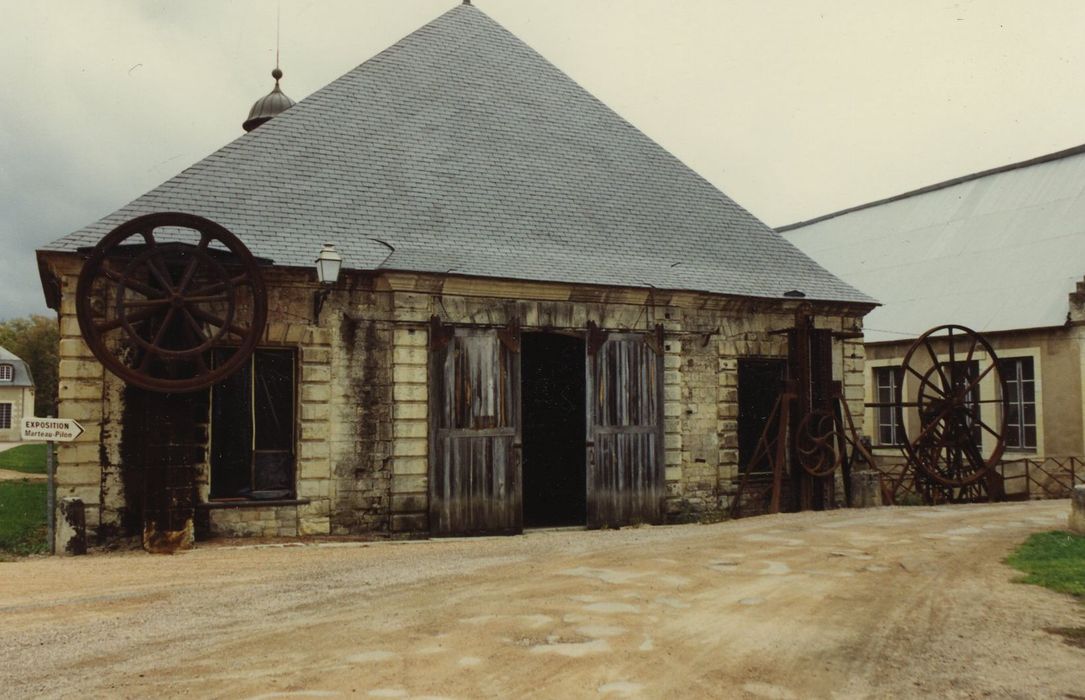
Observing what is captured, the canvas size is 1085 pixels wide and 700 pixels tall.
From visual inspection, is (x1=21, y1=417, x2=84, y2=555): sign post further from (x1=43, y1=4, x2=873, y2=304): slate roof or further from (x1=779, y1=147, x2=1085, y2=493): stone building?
(x1=779, y1=147, x2=1085, y2=493): stone building

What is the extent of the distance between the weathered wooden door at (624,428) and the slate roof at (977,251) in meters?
9.79

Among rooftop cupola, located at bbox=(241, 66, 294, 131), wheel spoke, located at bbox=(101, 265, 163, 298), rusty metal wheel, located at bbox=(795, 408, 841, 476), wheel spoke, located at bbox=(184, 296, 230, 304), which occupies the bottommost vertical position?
rusty metal wheel, located at bbox=(795, 408, 841, 476)

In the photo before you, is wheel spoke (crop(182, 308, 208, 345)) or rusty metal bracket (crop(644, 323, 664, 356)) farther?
rusty metal bracket (crop(644, 323, 664, 356))

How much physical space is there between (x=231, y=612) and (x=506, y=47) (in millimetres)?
11538

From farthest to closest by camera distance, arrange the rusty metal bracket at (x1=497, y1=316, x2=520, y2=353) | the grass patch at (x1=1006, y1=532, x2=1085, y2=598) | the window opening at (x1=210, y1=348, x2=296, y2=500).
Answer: the rusty metal bracket at (x1=497, y1=316, x2=520, y2=353) < the window opening at (x1=210, y1=348, x2=296, y2=500) < the grass patch at (x1=1006, y1=532, x2=1085, y2=598)

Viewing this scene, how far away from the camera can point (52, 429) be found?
902cm

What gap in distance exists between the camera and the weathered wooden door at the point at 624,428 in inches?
465

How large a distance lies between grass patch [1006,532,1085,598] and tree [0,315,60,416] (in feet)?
182

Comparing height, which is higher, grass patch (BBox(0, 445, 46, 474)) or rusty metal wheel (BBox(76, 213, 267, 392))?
rusty metal wheel (BBox(76, 213, 267, 392))

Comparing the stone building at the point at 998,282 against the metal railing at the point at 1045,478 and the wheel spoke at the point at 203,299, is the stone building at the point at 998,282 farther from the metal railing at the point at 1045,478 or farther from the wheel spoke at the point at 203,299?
the wheel spoke at the point at 203,299

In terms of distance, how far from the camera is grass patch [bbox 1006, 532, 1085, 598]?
285 inches

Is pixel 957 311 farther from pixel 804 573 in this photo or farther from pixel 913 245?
pixel 804 573

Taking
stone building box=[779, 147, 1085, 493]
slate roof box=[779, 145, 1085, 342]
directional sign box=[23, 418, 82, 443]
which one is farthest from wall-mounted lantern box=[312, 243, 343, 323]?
A: slate roof box=[779, 145, 1085, 342]

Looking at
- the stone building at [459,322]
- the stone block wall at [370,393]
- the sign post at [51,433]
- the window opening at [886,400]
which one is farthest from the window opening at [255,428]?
the window opening at [886,400]
